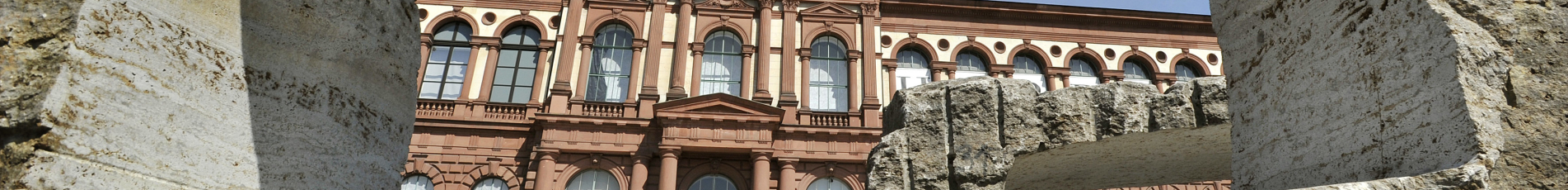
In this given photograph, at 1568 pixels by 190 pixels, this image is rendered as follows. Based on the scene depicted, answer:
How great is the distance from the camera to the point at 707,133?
1580 centimetres

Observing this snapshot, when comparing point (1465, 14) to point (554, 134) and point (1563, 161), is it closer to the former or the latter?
point (1563, 161)

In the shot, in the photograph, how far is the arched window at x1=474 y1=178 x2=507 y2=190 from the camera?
52.5 feet

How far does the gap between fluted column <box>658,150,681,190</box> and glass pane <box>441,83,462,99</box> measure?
14.0 ft

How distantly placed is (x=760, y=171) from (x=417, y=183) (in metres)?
5.50

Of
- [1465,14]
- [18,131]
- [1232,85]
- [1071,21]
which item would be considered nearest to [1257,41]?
[1232,85]

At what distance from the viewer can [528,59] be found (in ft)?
58.9

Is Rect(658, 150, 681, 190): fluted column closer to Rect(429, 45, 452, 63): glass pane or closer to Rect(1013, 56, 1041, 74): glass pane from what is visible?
Rect(429, 45, 452, 63): glass pane

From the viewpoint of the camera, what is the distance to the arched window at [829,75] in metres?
17.6

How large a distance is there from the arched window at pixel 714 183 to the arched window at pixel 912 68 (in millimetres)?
4133

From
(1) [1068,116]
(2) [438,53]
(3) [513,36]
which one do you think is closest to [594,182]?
(3) [513,36]

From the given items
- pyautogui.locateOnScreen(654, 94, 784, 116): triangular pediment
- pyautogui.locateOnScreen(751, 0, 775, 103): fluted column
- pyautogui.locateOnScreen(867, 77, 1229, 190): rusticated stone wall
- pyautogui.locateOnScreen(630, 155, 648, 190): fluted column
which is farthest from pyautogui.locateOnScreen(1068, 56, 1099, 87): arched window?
pyautogui.locateOnScreen(867, 77, 1229, 190): rusticated stone wall

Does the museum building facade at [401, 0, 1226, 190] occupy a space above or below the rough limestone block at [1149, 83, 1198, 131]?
above

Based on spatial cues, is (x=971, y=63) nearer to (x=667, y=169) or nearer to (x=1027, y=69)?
(x=1027, y=69)

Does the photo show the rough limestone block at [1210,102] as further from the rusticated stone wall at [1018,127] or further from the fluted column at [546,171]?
the fluted column at [546,171]
